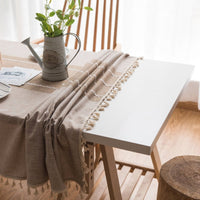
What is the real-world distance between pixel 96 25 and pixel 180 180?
3.68 feet

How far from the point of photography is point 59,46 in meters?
1.34

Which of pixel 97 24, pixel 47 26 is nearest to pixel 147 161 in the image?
pixel 97 24

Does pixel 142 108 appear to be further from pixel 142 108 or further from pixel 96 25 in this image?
pixel 96 25

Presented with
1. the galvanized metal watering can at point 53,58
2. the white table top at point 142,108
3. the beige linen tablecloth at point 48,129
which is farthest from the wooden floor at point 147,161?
the white table top at point 142,108

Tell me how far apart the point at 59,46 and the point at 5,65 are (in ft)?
1.09

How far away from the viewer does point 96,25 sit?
208 cm

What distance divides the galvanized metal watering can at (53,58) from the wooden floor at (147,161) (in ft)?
1.55

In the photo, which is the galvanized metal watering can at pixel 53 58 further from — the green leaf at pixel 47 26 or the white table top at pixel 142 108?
the white table top at pixel 142 108

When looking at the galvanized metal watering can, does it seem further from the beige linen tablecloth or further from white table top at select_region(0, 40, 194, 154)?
white table top at select_region(0, 40, 194, 154)

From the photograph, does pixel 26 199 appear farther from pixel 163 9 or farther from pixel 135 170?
pixel 163 9

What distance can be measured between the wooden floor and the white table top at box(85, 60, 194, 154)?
1.90 ft

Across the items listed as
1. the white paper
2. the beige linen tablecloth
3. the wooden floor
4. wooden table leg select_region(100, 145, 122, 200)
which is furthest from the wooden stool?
the white paper

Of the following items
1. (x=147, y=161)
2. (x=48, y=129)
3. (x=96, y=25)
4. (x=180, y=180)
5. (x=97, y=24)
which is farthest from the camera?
(x=97, y=24)

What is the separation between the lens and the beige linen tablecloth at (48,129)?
43.0 inches
